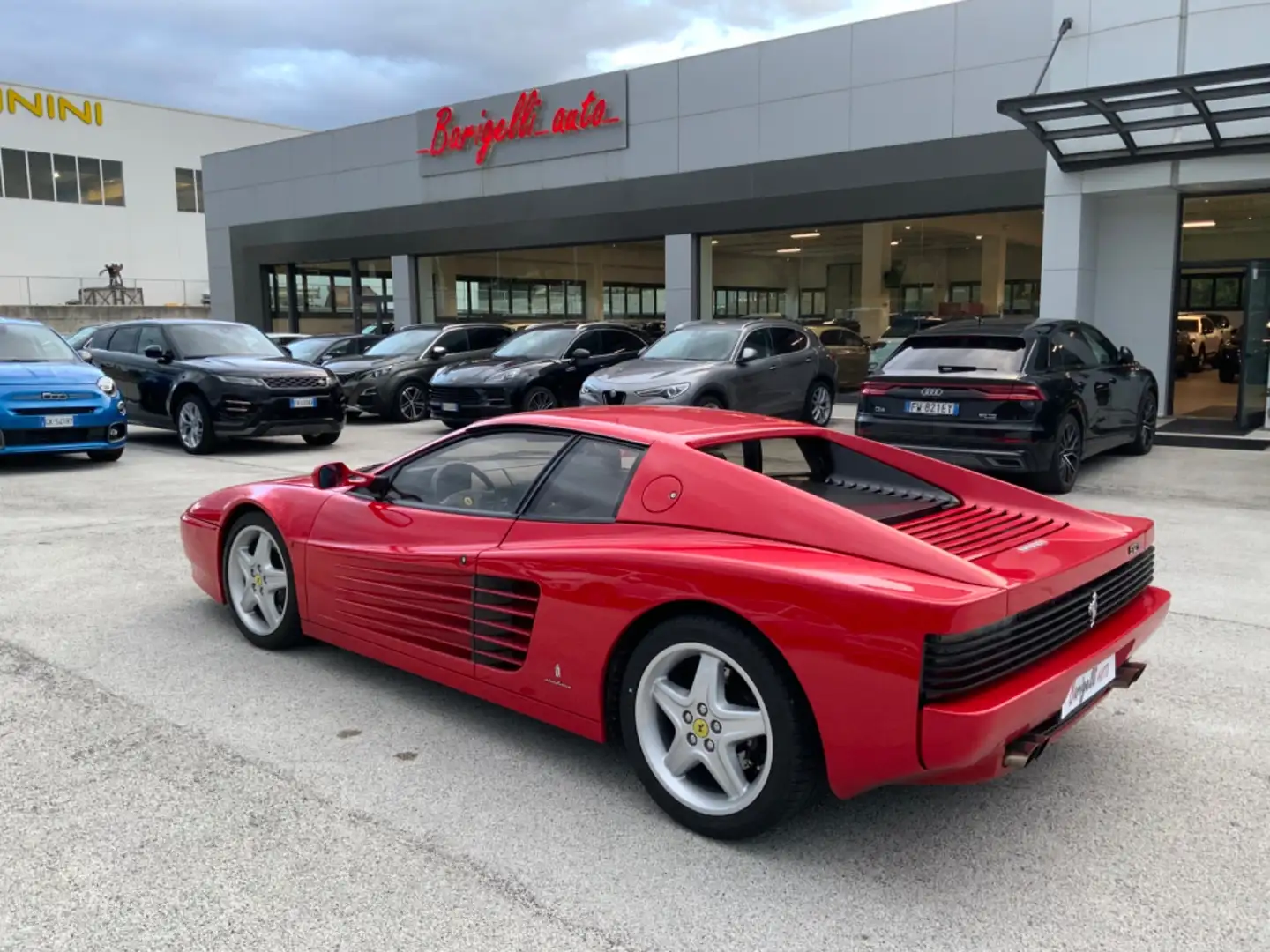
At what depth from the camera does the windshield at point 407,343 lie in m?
16.1

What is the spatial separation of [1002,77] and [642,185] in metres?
6.83

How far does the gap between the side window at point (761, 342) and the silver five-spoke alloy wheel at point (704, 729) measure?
9496 mm

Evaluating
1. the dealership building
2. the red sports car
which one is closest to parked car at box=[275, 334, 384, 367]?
the dealership building

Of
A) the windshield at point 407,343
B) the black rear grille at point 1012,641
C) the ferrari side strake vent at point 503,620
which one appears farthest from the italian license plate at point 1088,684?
the windshield at point 407,343

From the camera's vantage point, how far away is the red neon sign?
1964cm

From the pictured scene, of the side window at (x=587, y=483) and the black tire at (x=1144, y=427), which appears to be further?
the black tire at (x=1144, y=427)

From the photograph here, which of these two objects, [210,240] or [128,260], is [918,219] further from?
[128,260]

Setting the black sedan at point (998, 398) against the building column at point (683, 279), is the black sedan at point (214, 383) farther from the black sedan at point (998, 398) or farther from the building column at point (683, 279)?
the building column at point (683, 279)

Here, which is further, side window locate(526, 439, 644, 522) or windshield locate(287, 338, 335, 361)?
windshield locate(287, 338, 335, 361)

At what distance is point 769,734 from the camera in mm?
2820

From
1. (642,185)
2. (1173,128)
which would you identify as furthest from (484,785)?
(642,185)

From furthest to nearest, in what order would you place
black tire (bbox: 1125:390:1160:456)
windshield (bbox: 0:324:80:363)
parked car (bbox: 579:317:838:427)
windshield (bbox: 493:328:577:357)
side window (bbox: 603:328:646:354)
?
1. side window (bbox: 603:328:646:354)
2. windshield (bbox: 493:328:577:357)
3. parked car (bbox: 579:317:838:427)
4. black tire (bbox: 1125:390:1160:456)
5. windshield (bbox: 0:324:80:363)

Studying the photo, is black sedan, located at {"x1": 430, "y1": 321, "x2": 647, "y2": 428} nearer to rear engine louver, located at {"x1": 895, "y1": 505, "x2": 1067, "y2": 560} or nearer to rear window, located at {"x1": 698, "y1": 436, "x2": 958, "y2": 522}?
rear window, located at {"x1": 698, "y1": 436, "x2": 958, "y2": 522}

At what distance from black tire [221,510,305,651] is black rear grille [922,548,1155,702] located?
2940 millimetres
